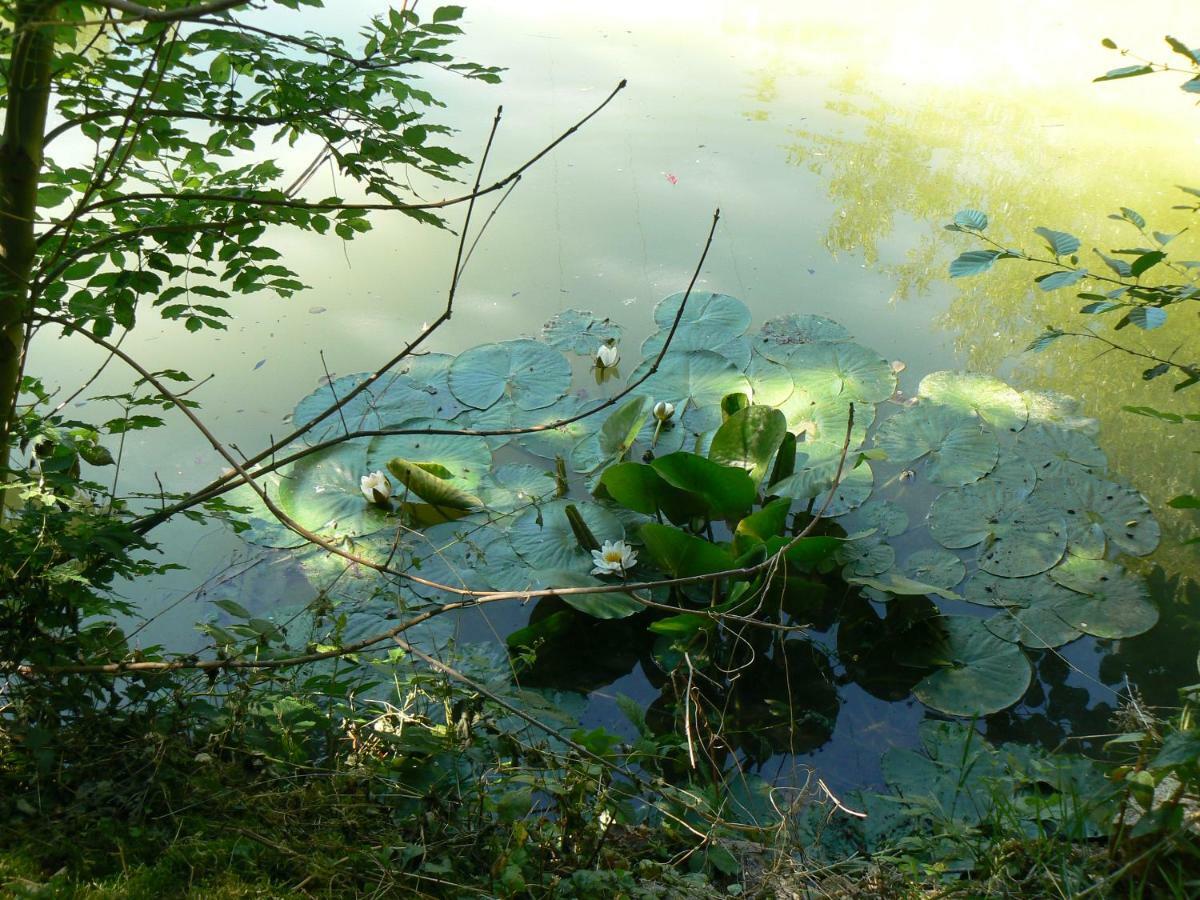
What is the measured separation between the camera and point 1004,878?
4.21 feet

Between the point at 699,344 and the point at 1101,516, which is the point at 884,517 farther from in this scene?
the point at 699,344

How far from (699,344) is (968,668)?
1425mm

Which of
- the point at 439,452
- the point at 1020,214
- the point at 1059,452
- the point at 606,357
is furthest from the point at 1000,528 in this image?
the point at 1020,214

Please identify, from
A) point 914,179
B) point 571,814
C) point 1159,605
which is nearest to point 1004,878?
point 571,814

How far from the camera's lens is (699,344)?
3152mm

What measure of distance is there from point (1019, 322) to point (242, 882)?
3208 millimetres

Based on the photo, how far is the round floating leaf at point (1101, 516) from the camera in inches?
97.5

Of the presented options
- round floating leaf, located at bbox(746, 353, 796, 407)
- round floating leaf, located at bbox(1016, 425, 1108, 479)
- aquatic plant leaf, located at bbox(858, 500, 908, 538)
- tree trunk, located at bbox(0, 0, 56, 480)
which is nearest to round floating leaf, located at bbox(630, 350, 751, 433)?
round floating leaf, located at bbox(746, 353, 796, 407)

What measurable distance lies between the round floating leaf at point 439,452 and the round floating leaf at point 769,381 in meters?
0.89

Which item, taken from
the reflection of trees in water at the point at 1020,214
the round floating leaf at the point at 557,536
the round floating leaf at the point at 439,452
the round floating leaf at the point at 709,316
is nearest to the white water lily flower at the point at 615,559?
the round floating leaf at the point at 557,536

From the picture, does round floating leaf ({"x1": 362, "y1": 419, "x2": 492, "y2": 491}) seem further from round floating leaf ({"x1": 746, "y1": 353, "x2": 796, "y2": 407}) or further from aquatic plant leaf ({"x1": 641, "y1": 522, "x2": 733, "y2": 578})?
round floating leaf ({"x1": 746, "y1": 353, "x2": 796, "y2": 407})

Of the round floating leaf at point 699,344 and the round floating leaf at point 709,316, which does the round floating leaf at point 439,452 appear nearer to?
the round floating leaf at point 699,344

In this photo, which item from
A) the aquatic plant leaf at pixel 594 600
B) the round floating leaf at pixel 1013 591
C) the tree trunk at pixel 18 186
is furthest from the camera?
the round floating leaf at pixel 1013 591

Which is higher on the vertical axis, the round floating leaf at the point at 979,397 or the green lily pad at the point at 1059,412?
the round floating leaf at the point at 979,397
